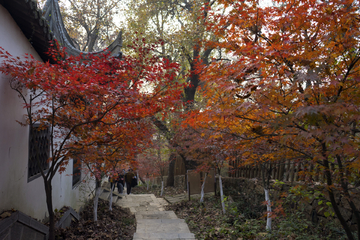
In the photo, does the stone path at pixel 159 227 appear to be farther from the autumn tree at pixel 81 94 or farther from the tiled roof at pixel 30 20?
the tiled roof at pixel 30 20

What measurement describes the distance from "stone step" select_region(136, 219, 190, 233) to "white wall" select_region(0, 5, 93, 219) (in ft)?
9.80

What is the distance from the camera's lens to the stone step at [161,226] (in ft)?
23.1

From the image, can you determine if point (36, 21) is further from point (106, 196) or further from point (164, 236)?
point (106, 196)

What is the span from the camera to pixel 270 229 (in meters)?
6.17

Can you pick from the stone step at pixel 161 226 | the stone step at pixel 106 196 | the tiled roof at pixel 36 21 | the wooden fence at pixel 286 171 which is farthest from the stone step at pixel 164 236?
the stone step at pixel 106 196

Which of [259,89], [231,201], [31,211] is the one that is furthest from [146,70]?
[231,201]

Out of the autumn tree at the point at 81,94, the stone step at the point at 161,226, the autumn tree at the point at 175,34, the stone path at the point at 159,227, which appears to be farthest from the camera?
the autumn tree at the point at 175,34

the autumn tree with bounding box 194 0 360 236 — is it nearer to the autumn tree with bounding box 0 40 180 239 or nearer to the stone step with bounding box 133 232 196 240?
the autumn tree with bounding box 0 40 180 239

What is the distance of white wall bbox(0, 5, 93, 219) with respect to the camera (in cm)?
398

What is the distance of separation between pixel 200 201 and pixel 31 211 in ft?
24.6

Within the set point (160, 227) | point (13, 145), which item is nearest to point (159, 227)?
point (160, 227)

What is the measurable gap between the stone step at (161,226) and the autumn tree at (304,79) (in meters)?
4.30

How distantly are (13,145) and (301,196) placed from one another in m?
6.84

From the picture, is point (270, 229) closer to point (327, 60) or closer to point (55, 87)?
point (327, 60)
